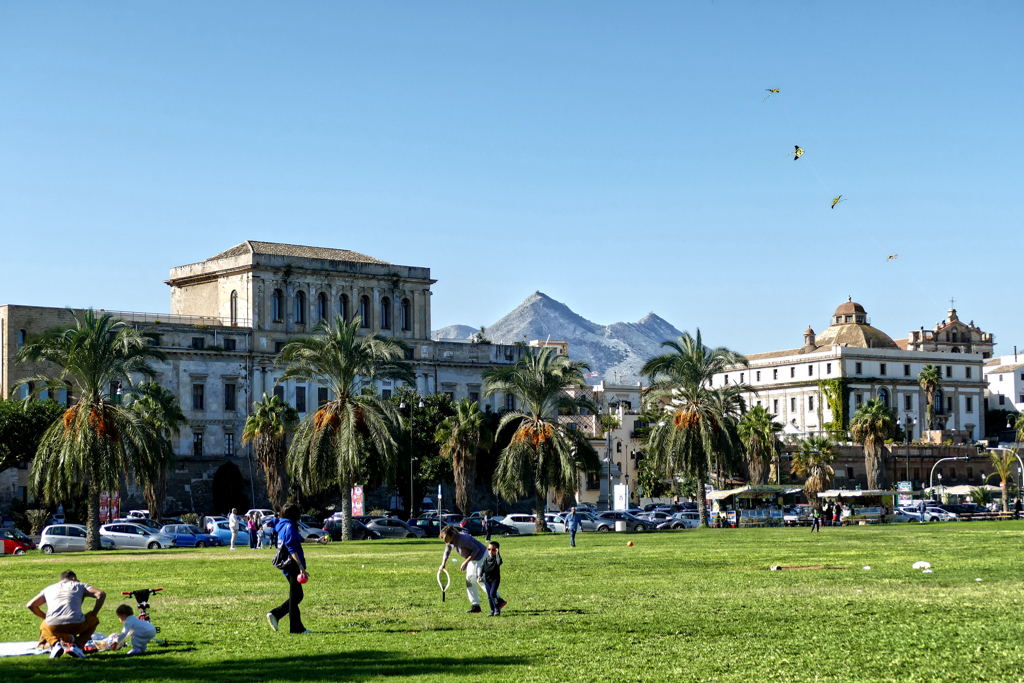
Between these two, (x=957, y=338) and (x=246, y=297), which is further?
(x=957, y=338)

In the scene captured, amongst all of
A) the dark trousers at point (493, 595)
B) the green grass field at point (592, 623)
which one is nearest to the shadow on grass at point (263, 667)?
the green grass field at point (592, 623)

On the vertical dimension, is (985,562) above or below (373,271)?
below

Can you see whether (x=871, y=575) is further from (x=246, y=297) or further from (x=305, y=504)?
(x=246, y=297)

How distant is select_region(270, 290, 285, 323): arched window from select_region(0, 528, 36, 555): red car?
40.1m

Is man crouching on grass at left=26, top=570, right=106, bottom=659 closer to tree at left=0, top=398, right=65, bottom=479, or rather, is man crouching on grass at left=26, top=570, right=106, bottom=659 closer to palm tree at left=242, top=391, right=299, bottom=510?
tree at left=0, top=398, right=65, bottom=479

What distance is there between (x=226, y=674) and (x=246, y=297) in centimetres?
8389

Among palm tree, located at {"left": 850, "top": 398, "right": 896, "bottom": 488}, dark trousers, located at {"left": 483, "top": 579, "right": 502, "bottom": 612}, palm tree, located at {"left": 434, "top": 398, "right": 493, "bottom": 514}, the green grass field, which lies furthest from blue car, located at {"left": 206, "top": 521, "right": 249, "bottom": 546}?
palm tree, located at {"left": 850, "top": 398, "right": 896, "bottom": 488}

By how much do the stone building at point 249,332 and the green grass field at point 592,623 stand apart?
5502cm

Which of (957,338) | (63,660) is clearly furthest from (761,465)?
(957,338)

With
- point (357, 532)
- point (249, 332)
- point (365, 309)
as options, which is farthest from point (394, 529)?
point (365, 309)

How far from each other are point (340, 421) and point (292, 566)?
38159 millimetres

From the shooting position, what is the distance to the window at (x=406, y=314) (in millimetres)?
105188

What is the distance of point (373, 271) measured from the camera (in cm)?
10338

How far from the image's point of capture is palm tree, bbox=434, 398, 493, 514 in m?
75.8
